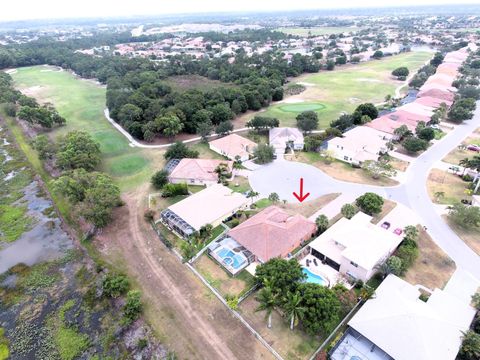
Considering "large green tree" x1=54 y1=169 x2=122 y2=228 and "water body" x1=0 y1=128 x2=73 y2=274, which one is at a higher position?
"large green tree" x1=54 y1=169 x2=122 y2=228

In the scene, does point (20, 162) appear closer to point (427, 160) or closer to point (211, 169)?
point (211, 169)

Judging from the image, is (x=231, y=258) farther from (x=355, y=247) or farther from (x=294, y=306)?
(x=355, y=247)

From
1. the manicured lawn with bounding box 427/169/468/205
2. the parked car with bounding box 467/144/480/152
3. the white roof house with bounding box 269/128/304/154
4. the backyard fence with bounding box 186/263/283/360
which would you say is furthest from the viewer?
the white roof house with bounding box 269/128/304/154

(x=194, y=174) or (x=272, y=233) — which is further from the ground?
(x=272, y=233)

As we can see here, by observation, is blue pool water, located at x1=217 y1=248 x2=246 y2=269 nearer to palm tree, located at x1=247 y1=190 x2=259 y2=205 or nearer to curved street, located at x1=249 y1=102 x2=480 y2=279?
palm tree, located at x1=247 y1=190 x2=259 y2=205

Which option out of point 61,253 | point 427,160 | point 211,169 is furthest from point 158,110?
point 427,160

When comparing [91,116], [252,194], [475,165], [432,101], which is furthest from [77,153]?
[432,101]

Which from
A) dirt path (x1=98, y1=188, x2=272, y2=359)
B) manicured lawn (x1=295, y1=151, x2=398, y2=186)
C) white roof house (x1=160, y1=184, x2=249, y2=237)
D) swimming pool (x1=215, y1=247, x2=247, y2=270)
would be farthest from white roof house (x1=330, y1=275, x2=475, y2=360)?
manicured lawn (x1=295, y1=151, x2=398, y2=186)
